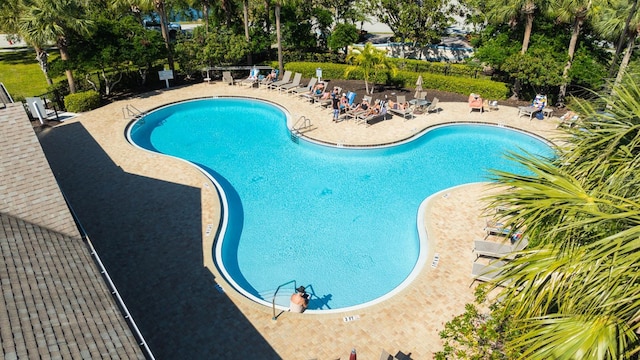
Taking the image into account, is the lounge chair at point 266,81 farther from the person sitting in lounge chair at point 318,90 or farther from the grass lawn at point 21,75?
the grass lawn at point 21,75

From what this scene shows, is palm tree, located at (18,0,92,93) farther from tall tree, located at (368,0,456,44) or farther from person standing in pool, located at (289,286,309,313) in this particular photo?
tall tree, located at (368,0,456,44)

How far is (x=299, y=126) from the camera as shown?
23.8 metres

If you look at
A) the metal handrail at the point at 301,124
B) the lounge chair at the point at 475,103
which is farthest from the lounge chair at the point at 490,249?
the lounge chair at the point at 475,103

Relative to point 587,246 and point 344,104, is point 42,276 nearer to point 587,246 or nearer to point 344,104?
point 587,246

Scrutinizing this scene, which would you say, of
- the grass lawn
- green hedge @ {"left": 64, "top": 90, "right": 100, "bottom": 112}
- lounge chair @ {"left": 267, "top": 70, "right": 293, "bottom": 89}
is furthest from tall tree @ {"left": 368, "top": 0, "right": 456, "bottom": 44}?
the grass lawn

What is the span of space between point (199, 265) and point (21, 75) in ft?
91.4

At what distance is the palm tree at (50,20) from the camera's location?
73.7 feet

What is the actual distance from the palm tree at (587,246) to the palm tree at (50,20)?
25.0 meters

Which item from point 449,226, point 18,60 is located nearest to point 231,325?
point 449,226

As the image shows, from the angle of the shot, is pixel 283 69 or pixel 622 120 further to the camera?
pixel 283 69

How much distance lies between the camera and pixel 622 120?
6.79 m

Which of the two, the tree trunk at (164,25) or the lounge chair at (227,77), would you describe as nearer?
the tree trunk at (164,25)

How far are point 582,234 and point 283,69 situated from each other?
28311mm

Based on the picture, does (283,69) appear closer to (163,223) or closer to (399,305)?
(163,223)
